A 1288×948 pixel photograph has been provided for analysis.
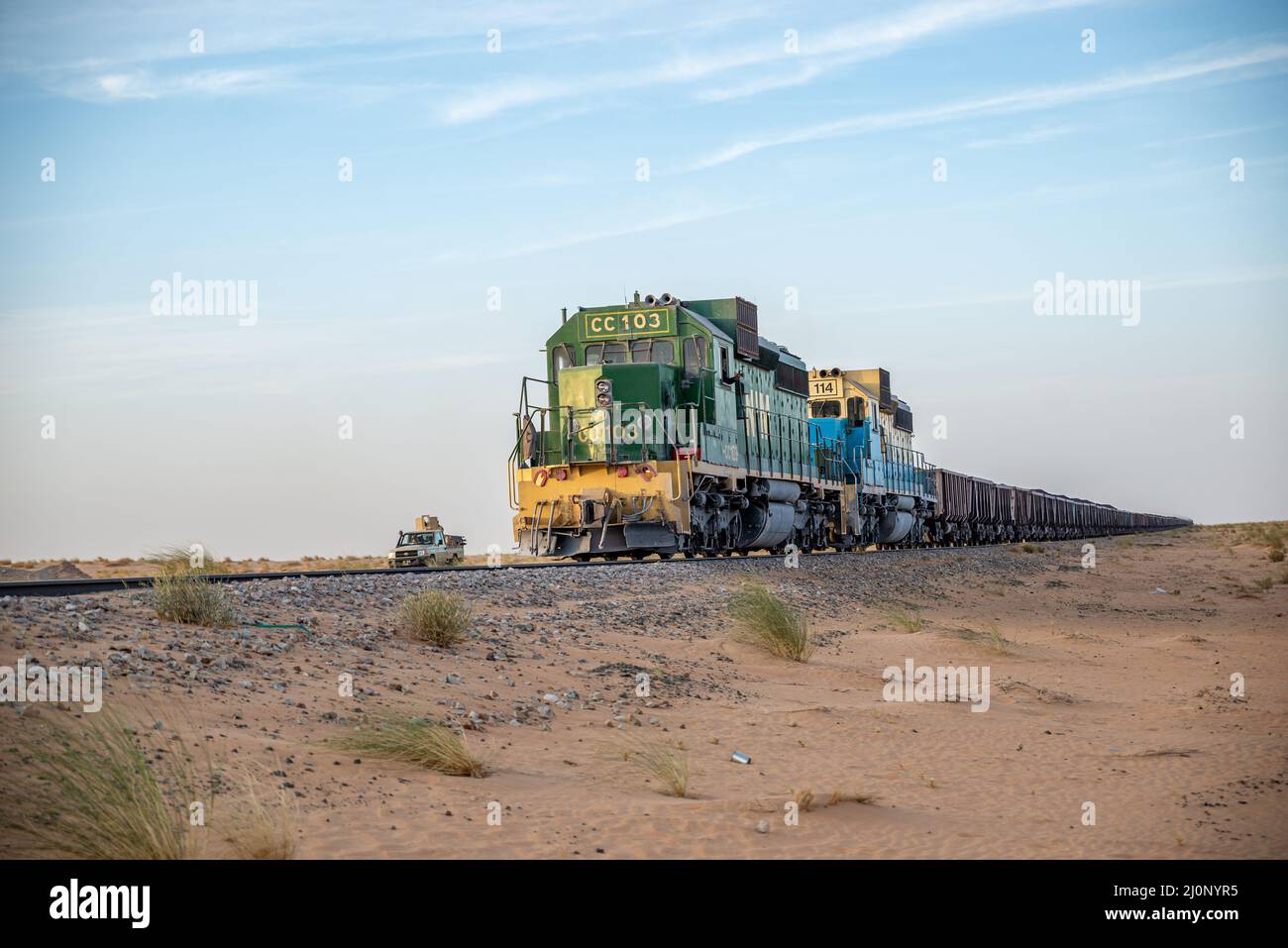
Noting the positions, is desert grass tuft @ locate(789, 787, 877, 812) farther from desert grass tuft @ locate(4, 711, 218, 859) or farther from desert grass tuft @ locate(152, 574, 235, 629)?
desert grass tuft @ locate(152, 574, 235, 629)

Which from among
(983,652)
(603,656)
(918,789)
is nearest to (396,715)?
(918,789)

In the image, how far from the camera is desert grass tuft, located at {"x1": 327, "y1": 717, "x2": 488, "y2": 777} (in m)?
6.86

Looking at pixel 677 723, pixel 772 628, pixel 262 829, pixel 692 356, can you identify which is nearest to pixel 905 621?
pixel 772 628

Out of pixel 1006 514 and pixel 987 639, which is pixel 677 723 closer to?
pixel 987 639

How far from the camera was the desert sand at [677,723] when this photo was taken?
6.14 metres

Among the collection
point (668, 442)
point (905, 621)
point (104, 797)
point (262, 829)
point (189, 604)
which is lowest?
point (905, 621)

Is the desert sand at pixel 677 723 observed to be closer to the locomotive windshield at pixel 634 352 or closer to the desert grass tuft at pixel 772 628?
the desert grass tuft at pixel 772 628

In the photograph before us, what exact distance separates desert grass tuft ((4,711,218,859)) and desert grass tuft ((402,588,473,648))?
4.52m

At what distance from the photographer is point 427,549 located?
33312mm

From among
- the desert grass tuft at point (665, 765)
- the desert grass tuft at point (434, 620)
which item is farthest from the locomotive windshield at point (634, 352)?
the desert grass tuft at point (665, 765)

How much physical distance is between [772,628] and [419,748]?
6.78 m

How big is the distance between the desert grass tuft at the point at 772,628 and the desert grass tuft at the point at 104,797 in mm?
8074
